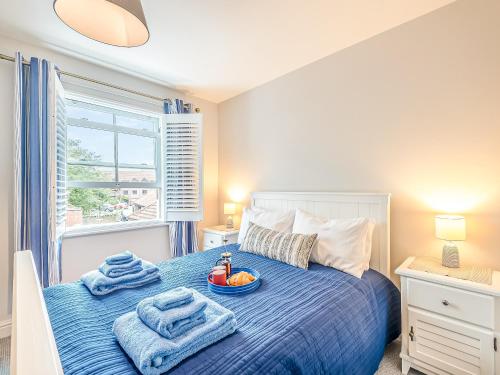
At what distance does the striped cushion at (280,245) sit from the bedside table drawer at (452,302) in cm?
71

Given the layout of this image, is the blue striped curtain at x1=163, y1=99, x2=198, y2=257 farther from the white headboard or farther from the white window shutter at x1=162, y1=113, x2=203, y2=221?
the white headboard

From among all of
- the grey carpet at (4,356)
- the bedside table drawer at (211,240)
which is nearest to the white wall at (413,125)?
the bedside table drawer at (211,240)

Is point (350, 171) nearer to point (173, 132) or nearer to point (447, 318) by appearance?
point (447, 318)

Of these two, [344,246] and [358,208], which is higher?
[358,208]

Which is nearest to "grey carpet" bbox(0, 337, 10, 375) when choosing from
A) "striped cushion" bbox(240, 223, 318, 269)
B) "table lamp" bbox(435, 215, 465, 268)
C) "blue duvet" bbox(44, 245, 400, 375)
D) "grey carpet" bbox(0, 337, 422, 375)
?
"grey carpet" bbox(0, 337, 422, 375)

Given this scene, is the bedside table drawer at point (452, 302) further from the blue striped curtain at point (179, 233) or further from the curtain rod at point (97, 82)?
the curtain rod at point (97, 82)

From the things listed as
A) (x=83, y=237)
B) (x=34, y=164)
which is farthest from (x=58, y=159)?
(x=83, y=237)

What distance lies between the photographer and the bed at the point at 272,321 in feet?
3.01

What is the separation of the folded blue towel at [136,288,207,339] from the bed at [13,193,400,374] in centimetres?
12

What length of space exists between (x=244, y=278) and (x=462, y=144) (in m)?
1.83

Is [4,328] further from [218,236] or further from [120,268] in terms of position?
[218,236]

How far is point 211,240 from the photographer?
3287 mm

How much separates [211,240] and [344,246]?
190 centimetres

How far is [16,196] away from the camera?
207cm
